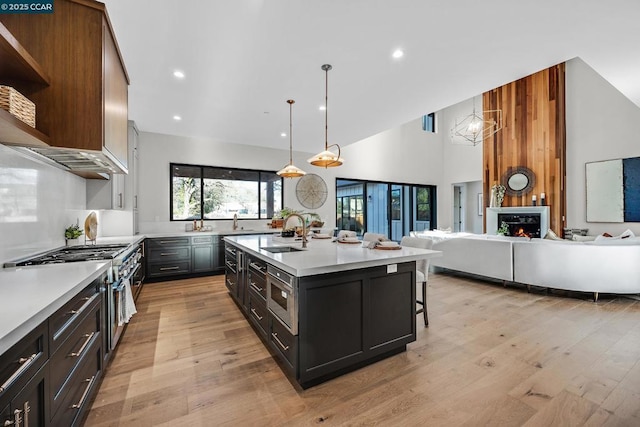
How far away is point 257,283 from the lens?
8.55 ft

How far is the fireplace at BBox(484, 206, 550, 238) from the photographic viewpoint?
7008mm

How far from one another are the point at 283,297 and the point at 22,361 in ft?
4.29

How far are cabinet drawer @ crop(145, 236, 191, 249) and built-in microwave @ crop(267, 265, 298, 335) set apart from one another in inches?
132

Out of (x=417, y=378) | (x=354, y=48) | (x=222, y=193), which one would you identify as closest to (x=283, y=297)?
(x=417, y=378)

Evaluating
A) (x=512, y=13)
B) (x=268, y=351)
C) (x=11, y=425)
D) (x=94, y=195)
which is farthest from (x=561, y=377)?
(x=94, y=195)

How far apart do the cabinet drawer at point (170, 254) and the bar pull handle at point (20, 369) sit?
4.09 meters

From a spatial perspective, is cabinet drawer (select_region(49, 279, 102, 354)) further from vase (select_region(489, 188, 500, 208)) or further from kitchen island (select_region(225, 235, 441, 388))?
vase (select_region(489, 188, 500, 208))

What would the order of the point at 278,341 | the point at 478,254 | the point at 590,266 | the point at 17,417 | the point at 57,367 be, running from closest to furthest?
the point at 17,417 → the point at 57,367 → the point at 278,341 → the point at 590,266 → the point at 478,254

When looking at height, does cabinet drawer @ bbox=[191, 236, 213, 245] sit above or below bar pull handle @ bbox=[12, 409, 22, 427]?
above

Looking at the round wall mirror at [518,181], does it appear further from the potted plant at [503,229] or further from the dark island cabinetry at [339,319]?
the dark island cabinetry at [339,319]

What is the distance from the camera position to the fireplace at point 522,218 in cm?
701

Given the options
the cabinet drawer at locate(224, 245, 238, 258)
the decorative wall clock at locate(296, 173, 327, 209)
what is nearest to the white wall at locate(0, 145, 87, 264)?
the cabinet drawer at locate(224, 245, 238, 258)

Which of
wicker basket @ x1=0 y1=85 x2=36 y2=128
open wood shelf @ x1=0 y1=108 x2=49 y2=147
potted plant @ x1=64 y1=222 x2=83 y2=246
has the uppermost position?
wicker basket @ x1=0 y1=85 x2=36 y2=128

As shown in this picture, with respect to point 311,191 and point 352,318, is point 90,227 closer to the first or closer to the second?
point 352,318
